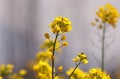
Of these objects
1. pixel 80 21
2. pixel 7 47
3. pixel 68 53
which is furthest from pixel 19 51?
pixel 68 53

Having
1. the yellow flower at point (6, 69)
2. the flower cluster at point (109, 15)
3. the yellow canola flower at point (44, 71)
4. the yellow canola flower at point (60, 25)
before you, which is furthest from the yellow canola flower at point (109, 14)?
the yellow canola flower at point (60, 25)

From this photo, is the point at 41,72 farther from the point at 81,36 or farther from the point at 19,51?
the point at 19,51

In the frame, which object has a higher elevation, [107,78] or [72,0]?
[107,78]

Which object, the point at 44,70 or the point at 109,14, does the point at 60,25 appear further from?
the point at 109,14

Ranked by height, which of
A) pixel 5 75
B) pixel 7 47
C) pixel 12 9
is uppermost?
pixel 5 75

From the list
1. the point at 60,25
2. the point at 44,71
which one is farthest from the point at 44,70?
the point at 60,25

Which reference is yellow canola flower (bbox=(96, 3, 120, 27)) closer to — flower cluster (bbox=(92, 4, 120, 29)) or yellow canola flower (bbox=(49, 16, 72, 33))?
flower cluster (bbox=(92, 4, 120, 29))

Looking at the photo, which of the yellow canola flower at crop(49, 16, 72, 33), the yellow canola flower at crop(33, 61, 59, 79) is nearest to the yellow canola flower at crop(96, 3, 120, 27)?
the yellow canola flower at crop(33, 61, 59, 79)
